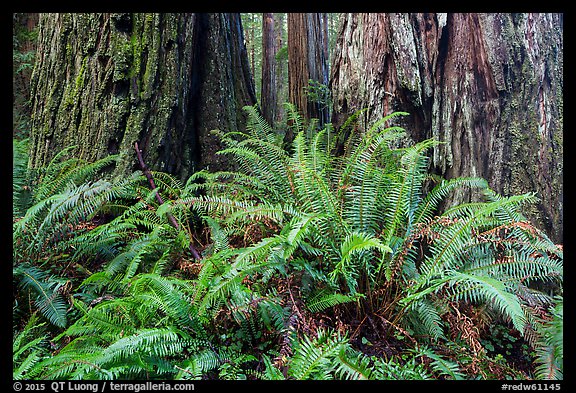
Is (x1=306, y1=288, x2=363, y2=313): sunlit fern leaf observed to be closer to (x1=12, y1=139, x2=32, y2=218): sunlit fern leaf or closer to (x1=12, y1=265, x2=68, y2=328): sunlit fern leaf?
(x1=12, y1=265, x2=68, y2=328): sunlit fern leaf

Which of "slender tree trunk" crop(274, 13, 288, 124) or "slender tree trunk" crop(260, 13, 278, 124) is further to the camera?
"slender tree trunk" crop(274, 13, 288, 124)

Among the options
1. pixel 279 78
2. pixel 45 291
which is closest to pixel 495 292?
pixel 45 291

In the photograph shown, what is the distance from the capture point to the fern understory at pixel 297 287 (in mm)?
1693

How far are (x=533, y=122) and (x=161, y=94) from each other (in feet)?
10.0

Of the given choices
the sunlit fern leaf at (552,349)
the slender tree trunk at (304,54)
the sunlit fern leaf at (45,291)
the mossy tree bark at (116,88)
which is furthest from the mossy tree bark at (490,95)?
the sunlit fern leaf at (45,291)

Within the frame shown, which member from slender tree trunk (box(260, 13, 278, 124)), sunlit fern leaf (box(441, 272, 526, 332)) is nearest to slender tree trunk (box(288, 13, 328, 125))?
slender tree trunk (box(260, 13, 278, 124))

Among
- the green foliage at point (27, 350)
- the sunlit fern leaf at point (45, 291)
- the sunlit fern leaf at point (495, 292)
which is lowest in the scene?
the green foliage at point (27, 350)

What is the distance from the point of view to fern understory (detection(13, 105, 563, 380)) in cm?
169

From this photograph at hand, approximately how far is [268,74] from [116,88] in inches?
178

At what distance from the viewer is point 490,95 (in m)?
2.71

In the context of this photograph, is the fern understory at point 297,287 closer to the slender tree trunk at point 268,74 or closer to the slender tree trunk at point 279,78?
the slender tree trunk at point 279,78

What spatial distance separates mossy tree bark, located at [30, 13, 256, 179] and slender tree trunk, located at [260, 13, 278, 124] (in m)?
2.51

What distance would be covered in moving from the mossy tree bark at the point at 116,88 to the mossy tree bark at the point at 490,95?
78.1 inches
